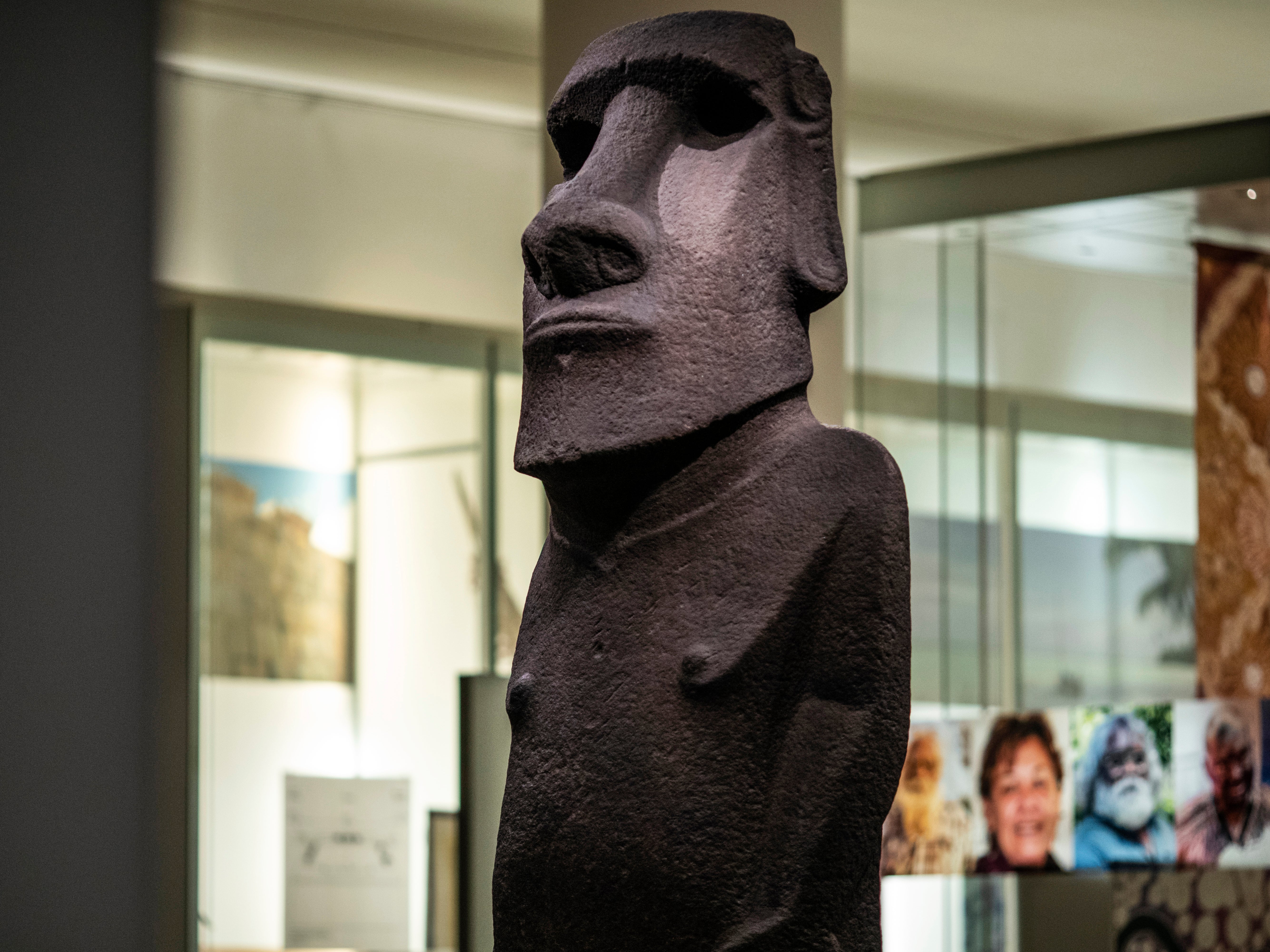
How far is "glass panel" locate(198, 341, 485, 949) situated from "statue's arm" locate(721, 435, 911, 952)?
4.40 m

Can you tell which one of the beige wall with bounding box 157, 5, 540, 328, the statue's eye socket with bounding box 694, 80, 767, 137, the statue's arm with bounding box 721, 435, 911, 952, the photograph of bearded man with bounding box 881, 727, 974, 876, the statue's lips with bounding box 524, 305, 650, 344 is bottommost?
the photograph of bearded man with bounding box 881, 727, 974, 876

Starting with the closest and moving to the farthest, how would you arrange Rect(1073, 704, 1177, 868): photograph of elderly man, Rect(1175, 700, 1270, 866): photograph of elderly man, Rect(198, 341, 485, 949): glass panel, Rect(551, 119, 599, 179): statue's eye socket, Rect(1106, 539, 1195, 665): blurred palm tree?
Rect(551, 119, 599, 179): statue's eye socket < Rect(1175, 700, 1270, 866): photograph of elderly man < Rect(1073, 704, 1177, 868): photograph of elderly man < Rect(1106, 539, 1195, 665): blurred palm tree < Rect(198, 341, 485, 949): glass panel

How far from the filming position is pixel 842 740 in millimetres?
2615

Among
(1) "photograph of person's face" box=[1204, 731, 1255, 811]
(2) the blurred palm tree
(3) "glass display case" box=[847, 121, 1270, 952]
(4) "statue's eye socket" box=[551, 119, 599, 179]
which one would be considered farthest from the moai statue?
(2) the blurred palm tree

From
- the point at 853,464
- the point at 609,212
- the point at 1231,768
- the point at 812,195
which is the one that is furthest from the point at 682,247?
the point at 1231,768

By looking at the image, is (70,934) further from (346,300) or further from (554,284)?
(346,300)

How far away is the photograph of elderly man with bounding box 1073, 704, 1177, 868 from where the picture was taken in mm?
5969

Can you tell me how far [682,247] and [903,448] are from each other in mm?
4562

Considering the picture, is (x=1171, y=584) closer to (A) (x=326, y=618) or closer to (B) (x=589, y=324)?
(A) (x=326, y=618)

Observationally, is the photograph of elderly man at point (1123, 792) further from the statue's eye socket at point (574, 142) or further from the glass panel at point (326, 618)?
the statue's eye socket at point (574, 142)

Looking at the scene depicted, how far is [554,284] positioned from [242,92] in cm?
469

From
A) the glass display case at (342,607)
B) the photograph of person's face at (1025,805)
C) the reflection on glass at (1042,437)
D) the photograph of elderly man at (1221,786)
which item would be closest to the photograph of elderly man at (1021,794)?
the photograph of person's face at (1025,805)

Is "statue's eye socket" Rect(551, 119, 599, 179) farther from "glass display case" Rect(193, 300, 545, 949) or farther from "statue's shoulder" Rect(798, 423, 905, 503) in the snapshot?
"glass display case" Rect(193, 300, 545, 949)

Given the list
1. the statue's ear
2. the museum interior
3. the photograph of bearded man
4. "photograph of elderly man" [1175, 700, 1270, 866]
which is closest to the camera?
the statue's ear
